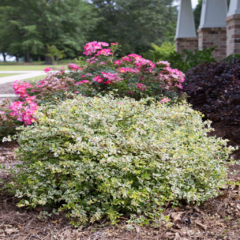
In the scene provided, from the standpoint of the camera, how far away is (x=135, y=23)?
3628 cm

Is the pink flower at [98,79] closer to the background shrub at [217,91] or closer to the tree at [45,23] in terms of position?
the background shrub at [217,91]

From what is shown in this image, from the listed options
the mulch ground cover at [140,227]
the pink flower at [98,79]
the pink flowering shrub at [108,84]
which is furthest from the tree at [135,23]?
the mulch ground cover at [140,227]

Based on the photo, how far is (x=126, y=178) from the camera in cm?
222

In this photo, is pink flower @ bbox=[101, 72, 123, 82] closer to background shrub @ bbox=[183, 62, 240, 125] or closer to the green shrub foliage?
background shrub @ bbox=[183, 62, 240, 125]

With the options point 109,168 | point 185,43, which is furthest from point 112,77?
point 185,43

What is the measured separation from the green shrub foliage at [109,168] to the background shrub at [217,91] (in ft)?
5.36

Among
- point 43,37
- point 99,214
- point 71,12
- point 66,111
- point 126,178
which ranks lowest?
point 99,214

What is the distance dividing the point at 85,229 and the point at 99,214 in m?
0.17

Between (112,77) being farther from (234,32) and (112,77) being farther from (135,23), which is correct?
(135,23)

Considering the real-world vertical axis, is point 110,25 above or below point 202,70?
above

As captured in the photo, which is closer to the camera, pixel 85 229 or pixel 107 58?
pixel 85 229

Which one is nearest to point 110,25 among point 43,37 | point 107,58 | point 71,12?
point 71,12

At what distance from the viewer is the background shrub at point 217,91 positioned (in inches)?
159

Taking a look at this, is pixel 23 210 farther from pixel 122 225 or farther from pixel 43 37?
pixel 43 37
